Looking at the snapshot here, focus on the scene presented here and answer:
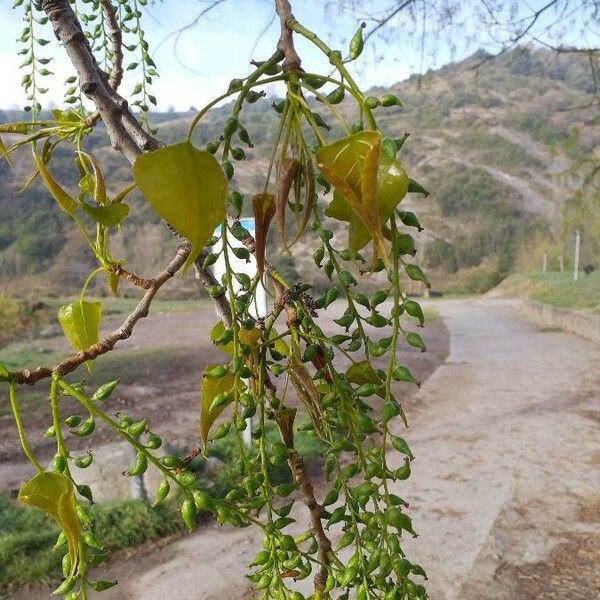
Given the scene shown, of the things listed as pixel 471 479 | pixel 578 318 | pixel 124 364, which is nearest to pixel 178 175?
pixel 471 479

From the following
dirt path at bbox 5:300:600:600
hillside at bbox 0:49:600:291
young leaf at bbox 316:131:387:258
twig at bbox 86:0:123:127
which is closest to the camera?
young leaf at bbox 316:131:387:258

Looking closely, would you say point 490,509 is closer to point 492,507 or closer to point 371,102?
point 492,507

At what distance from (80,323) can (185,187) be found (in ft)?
0.62

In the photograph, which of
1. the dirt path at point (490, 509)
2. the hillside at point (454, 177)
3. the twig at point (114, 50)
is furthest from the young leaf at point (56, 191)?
the hillside at point (454, 177)

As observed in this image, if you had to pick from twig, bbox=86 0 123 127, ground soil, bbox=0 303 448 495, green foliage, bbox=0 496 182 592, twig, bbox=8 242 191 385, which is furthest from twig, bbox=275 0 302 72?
ground soil, bbox=0 303 448 495

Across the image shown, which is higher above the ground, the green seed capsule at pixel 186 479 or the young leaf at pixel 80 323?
the young leaf at pixel 80 323

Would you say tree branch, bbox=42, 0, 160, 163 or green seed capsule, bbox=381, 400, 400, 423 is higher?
tree branch, bbox=42, 0, 160, 163

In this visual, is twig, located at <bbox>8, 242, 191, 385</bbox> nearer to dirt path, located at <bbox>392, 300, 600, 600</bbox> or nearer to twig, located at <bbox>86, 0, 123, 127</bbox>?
twig, located at <bbox>86, 0, 123, 127</bbox>

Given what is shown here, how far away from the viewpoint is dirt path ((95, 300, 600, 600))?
206cm

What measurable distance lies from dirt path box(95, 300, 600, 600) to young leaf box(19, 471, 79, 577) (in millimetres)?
1848

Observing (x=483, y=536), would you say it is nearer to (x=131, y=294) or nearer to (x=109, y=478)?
(x=109, y=478)

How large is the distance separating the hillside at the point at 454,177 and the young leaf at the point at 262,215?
8.57 feet

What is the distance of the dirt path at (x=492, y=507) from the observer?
206 cm

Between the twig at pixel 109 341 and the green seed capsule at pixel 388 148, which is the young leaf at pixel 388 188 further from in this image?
the twig at pixel 109 341
